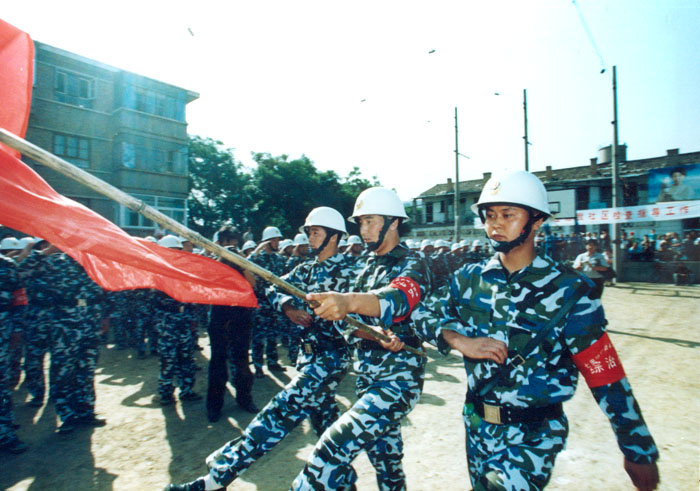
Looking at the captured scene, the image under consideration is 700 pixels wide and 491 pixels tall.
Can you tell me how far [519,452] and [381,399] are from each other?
0.93 metres

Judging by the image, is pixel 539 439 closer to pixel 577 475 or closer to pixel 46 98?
pixel 577 475

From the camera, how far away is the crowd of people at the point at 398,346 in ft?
6.85

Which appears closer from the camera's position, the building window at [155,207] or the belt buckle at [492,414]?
the belt buckle at [492,414]

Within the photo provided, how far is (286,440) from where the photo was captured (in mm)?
4566

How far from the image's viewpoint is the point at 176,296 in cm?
293

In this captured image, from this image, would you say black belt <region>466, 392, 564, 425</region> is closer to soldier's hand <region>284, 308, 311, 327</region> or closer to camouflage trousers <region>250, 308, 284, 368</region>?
soldier's hand <region>284, 308, 311, 327</region>

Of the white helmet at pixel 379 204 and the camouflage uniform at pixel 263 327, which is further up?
the white helmet at pixel 379 204

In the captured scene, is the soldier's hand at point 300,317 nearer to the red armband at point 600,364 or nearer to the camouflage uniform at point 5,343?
the red armband at point 600,364

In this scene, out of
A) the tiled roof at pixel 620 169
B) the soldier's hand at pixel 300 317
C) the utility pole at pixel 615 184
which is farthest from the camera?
the tiled roof at pixel 620 169

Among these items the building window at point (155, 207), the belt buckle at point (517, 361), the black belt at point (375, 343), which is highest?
the building window at point (155, 207)

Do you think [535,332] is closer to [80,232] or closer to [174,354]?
[80,232]

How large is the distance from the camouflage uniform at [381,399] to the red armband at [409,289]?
0.09 ft

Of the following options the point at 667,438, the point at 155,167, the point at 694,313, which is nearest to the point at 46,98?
the point at 155,167

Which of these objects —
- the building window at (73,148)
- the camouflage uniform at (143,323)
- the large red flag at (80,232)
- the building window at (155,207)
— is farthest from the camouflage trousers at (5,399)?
the building window at (73,148)
